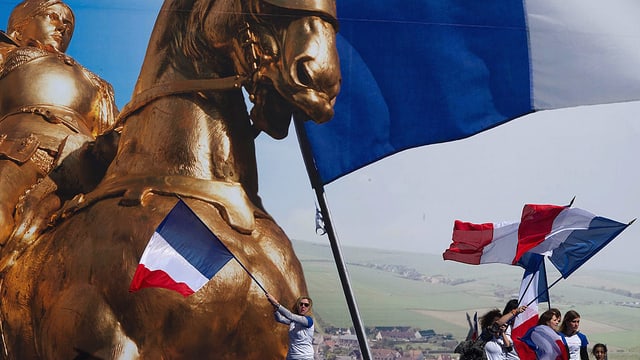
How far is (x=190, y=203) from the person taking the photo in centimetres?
388

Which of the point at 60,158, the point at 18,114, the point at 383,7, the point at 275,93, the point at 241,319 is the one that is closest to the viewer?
the point at 241,319

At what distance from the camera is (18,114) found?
4.87m

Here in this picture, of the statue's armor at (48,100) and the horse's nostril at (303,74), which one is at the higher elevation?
the horse's nostril at (303,74)

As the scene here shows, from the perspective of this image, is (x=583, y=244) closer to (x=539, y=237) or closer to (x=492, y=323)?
(x=539, y=237)

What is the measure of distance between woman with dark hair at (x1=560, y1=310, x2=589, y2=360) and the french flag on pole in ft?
5.80

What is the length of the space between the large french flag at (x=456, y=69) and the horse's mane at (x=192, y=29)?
1.02 meters

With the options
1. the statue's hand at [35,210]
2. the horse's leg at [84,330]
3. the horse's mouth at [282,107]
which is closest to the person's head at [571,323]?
the horse's mouth at [282,107]

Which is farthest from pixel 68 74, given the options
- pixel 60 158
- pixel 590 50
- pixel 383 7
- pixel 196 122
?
pixel 590 50

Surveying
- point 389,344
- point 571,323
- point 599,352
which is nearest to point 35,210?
point 389,344

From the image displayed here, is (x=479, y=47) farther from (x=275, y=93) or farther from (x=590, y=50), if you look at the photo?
(x=275, y=93)

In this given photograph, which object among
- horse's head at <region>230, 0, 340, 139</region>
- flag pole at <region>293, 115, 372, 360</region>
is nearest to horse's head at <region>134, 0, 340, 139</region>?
horse's head at <region>230, 0, 340, 139</region>

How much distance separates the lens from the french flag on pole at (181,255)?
3715 mm

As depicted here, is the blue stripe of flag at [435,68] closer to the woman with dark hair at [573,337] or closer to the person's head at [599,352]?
the woman with dark hair at [573,337]

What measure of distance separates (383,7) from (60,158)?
199 cm
